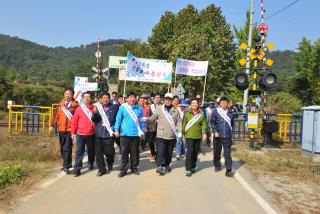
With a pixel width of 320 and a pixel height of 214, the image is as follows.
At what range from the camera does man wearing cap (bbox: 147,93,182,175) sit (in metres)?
9.06

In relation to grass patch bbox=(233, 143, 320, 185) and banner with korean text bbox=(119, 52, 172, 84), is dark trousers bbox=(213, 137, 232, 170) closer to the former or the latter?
grass patch bbox=(233, 143, 320, 185)

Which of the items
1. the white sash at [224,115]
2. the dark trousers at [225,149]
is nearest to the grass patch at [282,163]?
the dark trousers at [225,149]

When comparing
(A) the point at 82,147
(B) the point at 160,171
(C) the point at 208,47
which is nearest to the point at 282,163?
(B) the point at 160,171

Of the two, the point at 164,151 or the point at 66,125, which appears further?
the point at 164,151

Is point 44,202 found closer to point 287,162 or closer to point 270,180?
point 270,180

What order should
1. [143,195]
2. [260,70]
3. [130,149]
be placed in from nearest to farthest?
[143,195], [130,149], [260,70]

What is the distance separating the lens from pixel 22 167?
885cm

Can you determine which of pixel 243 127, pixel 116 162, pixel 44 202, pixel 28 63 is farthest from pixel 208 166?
pixel 28 63

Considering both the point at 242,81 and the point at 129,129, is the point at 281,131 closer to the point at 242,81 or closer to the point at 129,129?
the point at 242,81

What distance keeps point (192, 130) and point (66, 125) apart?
2.79m

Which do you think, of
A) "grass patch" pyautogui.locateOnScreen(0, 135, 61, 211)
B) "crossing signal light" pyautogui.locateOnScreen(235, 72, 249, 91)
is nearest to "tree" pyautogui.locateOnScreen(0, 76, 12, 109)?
"grass patch" pyautogui.locateOnScreen(0, 135, 61, 211)

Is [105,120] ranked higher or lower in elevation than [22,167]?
higher

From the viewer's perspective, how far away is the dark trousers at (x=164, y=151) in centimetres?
899

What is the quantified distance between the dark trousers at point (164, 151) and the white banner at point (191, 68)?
10.0 meters
